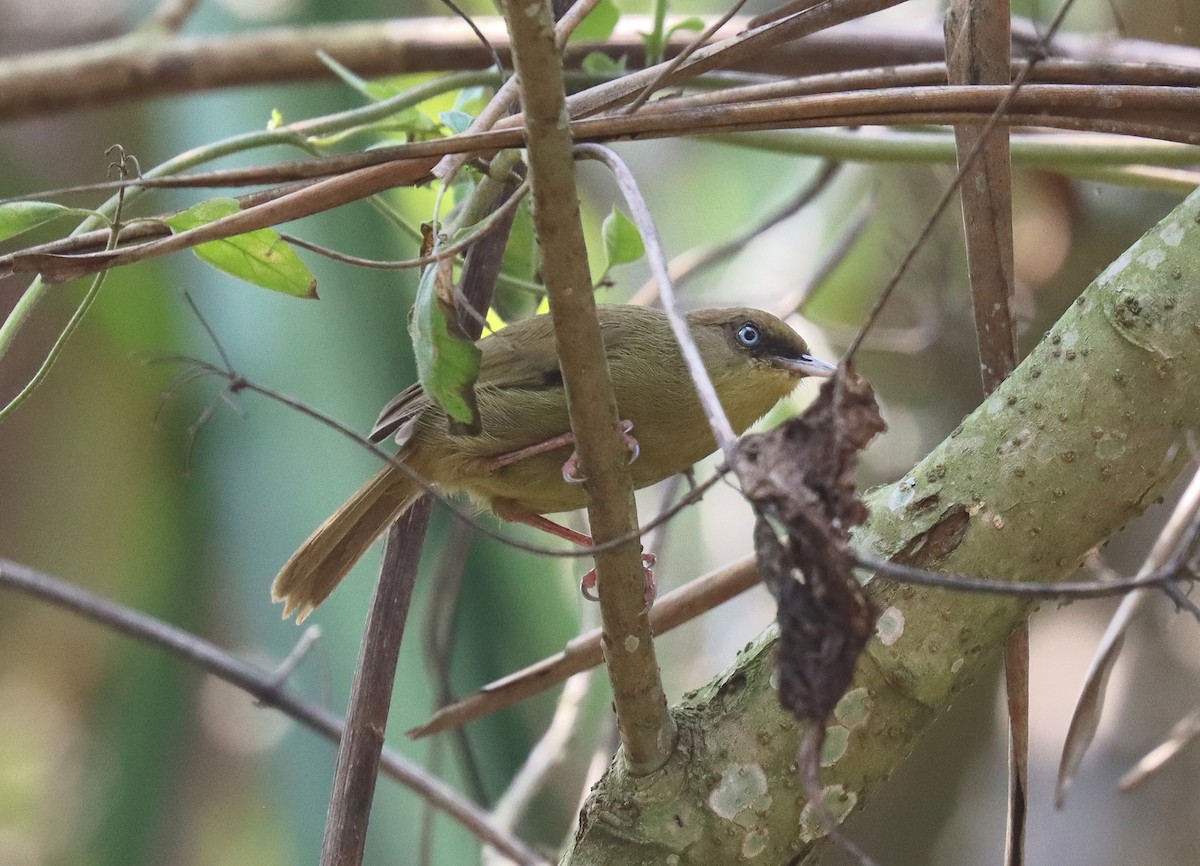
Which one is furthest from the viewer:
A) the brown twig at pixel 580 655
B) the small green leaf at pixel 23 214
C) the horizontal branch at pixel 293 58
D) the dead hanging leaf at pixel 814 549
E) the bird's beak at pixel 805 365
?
the horizontal branch at pixel 293 58

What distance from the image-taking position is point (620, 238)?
216 cm

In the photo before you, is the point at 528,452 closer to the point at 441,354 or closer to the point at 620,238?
the point at 620,238

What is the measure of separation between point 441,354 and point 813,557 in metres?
0.64

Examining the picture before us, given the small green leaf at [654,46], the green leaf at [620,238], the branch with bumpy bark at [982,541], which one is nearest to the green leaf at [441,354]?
the branch with bumpy bark at [982,541]

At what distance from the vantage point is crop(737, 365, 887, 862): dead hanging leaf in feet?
2.84

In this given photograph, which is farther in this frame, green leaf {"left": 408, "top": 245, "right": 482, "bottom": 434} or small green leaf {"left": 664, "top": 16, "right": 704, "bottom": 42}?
small green leaf {"left": 664, "top": 16, "right": 704, "bottom": 42}

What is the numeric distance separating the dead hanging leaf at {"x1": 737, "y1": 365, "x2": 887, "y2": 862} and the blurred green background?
2262mm

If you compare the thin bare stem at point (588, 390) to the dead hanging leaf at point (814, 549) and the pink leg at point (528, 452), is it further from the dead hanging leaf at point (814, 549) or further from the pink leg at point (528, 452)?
the pink leg at point (528, 452)

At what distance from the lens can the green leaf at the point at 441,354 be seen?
1.38 m

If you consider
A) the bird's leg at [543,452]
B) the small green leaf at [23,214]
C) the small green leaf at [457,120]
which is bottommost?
the bird's leg at [543,452]

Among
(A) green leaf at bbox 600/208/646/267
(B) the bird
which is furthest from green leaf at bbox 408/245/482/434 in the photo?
(B) the bird

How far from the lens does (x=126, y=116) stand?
4.84 m

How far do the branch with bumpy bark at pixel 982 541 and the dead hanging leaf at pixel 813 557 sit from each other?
2.24 ft

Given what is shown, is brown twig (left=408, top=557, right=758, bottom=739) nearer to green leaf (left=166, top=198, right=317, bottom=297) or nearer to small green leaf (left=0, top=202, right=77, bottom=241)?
green leaf (left=166, top=198, right=317, bottom=297)
